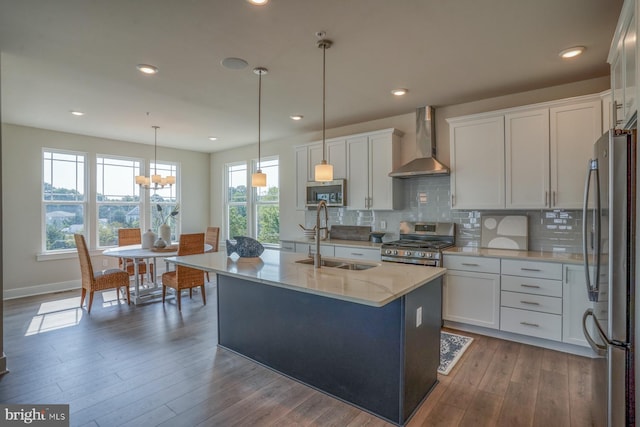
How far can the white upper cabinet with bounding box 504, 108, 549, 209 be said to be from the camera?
130 inches

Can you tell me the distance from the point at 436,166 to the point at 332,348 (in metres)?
2.52

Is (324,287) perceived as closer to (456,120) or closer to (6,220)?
(456,120)

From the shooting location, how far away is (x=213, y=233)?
557 centimetres

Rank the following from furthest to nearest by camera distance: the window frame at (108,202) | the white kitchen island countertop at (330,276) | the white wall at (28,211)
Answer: the window frame at (108,202) → the white wall at (28,211) → the white kitchen island countertop at (330,276)

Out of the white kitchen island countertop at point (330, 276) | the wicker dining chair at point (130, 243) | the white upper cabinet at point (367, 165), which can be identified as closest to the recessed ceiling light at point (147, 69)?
the white kitchen island countertop at point (330, 276)

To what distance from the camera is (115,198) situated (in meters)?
6.12

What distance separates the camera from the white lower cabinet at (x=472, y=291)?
3367mm

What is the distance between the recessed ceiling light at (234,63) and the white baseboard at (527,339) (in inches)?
137

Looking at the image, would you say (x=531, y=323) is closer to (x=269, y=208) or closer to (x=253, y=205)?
(x=269, y=208)

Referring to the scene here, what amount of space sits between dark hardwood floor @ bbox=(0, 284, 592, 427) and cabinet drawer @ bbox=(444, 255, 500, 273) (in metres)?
0.74

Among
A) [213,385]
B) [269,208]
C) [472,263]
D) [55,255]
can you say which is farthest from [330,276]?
[55,255]

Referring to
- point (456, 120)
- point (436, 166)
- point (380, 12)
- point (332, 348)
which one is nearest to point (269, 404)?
point (332, 348)

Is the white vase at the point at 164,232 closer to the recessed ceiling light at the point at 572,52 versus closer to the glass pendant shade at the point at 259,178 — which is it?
the glass pendant shade at the point at 259,178

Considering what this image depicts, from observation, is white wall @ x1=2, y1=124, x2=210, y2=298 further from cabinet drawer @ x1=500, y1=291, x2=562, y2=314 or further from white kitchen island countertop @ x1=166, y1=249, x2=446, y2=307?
cabinet drawer @ x1=500, y1=291, x2=562, y2=314
